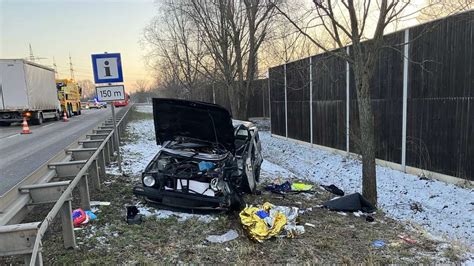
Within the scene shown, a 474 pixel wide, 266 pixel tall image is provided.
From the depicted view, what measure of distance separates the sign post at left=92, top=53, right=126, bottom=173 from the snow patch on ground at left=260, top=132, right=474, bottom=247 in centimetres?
609

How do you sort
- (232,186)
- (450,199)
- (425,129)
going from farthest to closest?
(425,129)
(450,199)
(232,186)

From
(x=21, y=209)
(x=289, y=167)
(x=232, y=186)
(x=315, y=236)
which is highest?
(x=21, y=209)

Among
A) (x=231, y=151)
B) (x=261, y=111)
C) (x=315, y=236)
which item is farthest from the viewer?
(x=261, y=111)

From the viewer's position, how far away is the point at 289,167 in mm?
12906

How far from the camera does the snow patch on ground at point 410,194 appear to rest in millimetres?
6500

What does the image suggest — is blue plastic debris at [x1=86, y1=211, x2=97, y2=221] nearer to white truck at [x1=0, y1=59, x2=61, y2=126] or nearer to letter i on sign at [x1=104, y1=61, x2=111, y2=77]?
letter i on sign at [x1=104, y1=61, x2=111, y2=77]

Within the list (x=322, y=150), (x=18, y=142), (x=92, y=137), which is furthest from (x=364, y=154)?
(x=18, y=142)

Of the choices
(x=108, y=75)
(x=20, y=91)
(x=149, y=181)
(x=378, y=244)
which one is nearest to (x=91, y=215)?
(x=149, y=181)

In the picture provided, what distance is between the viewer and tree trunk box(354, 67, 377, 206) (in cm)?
659

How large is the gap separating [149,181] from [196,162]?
0.82m

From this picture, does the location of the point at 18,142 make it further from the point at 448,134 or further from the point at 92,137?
the point at 448,134

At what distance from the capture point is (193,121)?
20.7 ft

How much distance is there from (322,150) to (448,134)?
6465 millimetres

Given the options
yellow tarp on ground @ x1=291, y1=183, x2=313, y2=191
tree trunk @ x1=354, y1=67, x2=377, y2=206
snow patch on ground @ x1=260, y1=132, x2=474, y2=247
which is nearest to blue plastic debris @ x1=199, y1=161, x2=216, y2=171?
yellow tarp on ground @ x1=291, y1=183, x2=313, y2=191
